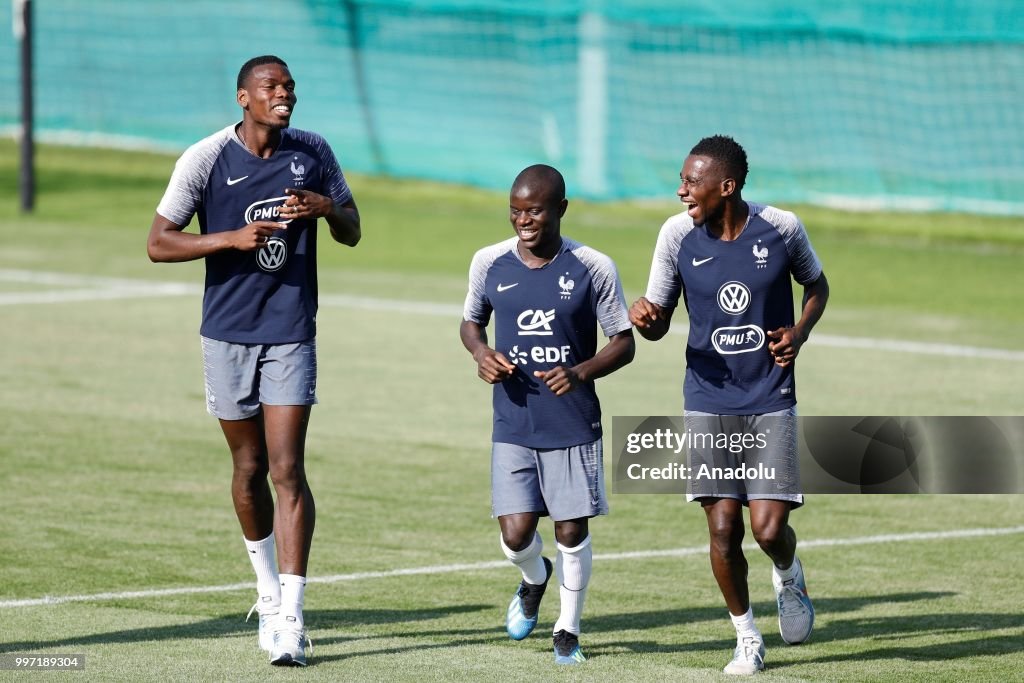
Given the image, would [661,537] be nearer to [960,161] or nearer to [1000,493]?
[1000,493]

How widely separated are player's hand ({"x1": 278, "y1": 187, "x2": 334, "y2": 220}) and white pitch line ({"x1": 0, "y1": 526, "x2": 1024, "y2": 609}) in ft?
6.95

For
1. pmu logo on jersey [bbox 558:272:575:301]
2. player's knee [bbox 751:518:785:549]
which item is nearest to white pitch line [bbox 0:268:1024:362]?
player's knee [bbox 751:518:785:549]

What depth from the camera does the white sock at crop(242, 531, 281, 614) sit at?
8.19 meters

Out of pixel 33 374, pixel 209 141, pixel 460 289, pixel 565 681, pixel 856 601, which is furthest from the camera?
pixel 460 289

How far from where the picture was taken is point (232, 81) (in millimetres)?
33094

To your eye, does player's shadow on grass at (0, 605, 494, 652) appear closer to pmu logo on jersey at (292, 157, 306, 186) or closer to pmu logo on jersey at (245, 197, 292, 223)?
pmu logo on jersey at (245, 197, 292, 223)

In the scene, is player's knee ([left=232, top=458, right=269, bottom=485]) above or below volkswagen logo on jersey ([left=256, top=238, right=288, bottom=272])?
below

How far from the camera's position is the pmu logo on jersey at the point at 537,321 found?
7.80m

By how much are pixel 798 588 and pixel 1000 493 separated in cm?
400

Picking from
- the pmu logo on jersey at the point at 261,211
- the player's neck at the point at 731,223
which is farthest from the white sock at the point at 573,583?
the pmu logo on jersey at the point at 261,211

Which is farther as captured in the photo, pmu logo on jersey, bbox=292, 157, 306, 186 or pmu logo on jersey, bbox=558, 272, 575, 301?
pmu logo on jersey, bbox=292, 157, 306, 186

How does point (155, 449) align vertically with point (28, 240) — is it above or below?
below

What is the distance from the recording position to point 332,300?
19797mm

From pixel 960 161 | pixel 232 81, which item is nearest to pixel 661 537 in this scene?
pixel 960 161
